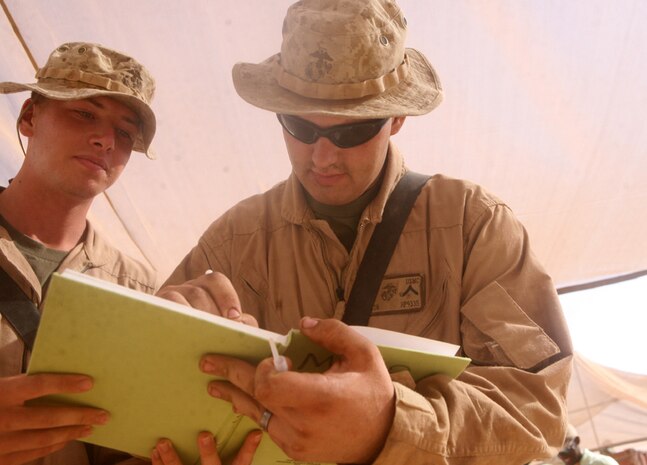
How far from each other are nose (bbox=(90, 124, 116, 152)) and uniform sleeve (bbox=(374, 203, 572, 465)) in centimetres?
115

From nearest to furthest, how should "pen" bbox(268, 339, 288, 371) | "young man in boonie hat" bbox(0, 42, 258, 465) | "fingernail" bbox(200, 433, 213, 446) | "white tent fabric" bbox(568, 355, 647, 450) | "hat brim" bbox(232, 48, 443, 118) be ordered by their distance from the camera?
"pen" bbox(268, 339, 288, 371), "fingernail" bbox(200, 433, 213, 446), "hat brim" bbox(232, 48, 443, 118), "young man in boonie hat" bbox(0, 42, 258, 465), "white tent fabric" bbox(568, 355, 647, 450)

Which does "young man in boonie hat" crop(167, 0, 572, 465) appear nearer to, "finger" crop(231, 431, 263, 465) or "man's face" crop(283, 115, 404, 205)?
"man's face" crop(283, 115, 404, 205)

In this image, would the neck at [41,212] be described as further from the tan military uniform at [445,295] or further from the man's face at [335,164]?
the man's face at [335,164]

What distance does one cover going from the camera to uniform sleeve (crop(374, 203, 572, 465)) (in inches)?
44.0

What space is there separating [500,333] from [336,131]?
603 mm

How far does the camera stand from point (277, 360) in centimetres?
96

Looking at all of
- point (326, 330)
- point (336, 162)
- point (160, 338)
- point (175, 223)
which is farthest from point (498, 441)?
point (175, 223)

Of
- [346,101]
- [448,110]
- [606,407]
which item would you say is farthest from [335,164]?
[606,407]

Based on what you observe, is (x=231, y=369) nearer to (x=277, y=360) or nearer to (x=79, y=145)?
(x=277, y=360)

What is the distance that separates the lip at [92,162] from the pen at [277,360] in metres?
1.32

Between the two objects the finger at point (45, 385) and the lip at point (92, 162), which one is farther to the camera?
the lip at point (92, 162)

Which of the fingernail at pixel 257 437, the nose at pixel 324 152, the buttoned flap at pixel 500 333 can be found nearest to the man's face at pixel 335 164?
the nose at pixel 324 152

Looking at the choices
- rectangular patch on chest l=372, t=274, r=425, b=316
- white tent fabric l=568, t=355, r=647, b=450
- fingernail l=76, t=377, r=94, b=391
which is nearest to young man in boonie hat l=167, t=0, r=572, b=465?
rectangular patch on chest l=372, t=274, r=425, b=316

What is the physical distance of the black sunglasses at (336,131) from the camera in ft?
5.29
